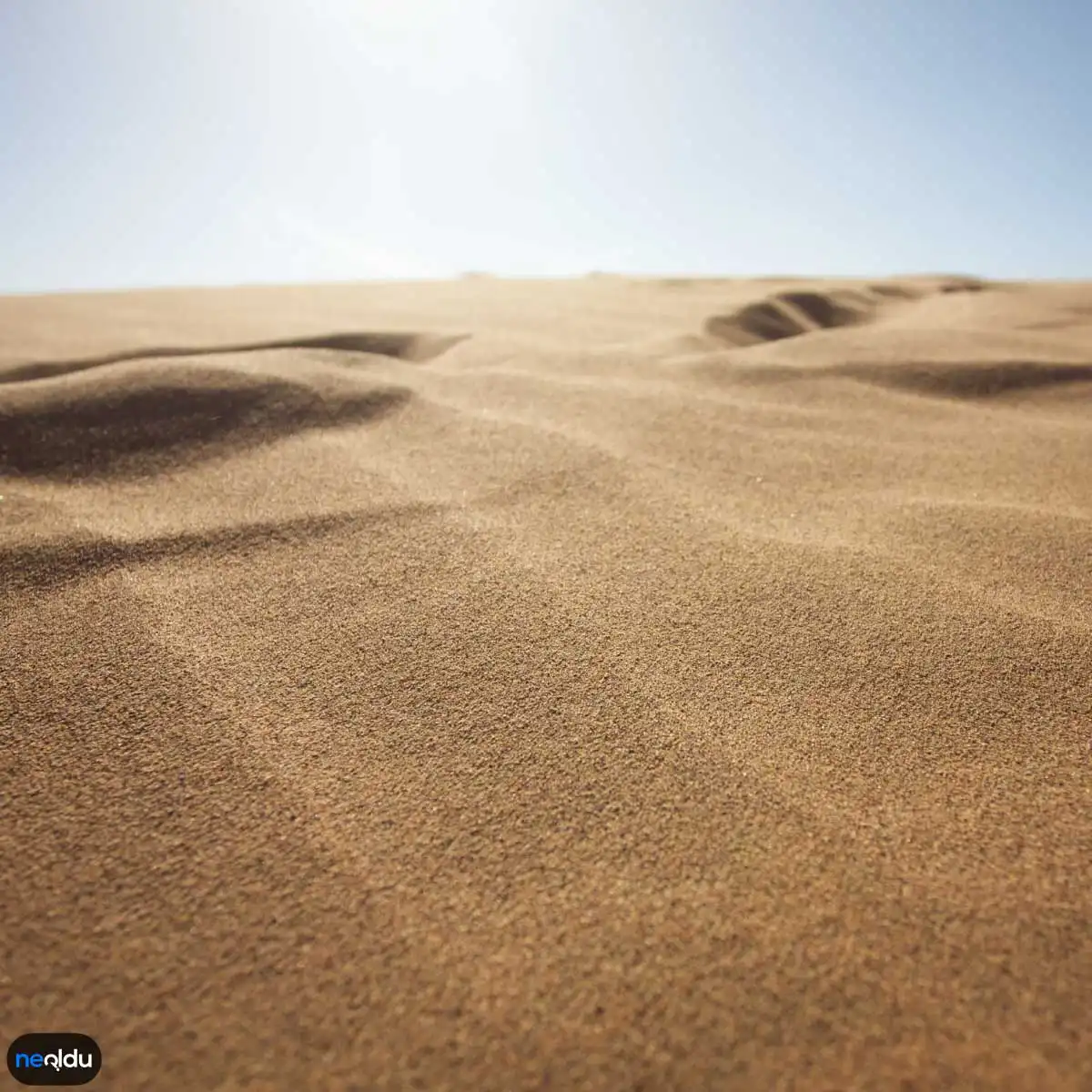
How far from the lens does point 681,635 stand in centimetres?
75

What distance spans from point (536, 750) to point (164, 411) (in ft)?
3.34

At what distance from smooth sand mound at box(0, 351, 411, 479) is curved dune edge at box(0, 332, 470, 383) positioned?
0.30 metres

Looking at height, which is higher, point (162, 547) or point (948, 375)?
point (948, 375)

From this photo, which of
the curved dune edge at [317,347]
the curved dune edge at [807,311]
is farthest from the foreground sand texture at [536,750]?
the curved dune edge at [807,311]

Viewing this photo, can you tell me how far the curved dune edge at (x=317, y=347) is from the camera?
1.61 metres

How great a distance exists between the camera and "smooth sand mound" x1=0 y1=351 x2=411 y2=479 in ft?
3.75

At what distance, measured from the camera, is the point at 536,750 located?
60cm

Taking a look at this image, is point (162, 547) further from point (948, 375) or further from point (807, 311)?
point (807, 311)

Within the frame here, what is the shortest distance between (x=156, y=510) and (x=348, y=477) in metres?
0.26

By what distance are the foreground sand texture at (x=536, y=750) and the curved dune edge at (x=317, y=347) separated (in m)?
0.35

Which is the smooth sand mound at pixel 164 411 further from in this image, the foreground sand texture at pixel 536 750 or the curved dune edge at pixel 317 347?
the curved dune edge at pixel 317 347

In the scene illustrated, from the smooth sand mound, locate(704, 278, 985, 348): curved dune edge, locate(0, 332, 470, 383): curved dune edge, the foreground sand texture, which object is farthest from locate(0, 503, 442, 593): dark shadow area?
locate(704, 278, 985, 348): curved dune edge

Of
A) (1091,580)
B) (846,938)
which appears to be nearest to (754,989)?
(846,938)

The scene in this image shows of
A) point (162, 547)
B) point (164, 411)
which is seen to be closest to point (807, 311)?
point (164, 411)
